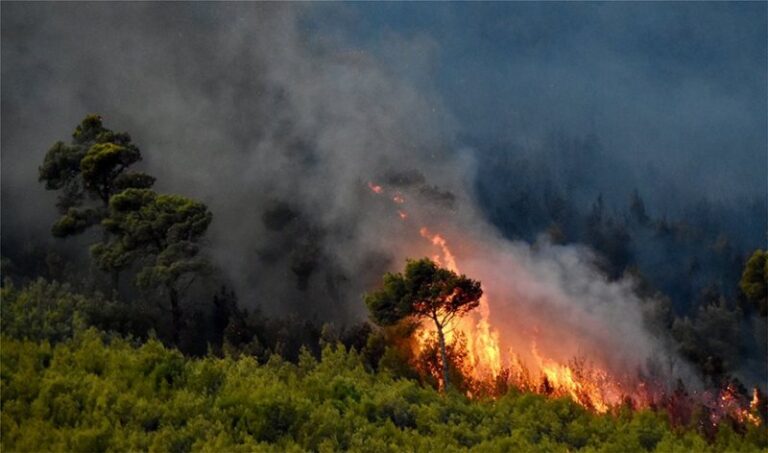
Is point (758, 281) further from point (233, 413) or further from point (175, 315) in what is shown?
point (233, 413)

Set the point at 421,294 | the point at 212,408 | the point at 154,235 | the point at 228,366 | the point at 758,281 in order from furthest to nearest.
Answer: the point at 758,281 < the point at 421,294 < the point at 154,235 < the point at 228,366 < the point at 212,408

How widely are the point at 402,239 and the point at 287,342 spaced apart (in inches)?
759

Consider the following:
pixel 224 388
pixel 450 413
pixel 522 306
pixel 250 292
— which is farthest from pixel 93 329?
pixel 522 306

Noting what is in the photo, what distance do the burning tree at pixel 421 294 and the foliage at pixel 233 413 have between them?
233 inches

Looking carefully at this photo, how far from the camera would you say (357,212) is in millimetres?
59344

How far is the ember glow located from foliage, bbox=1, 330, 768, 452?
9.31 metres

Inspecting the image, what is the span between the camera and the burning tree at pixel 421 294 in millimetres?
35875

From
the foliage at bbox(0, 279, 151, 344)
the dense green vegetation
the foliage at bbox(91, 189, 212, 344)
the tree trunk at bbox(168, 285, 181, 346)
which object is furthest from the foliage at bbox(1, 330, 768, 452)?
the foliage at bbox(91, 189, 212, 344)

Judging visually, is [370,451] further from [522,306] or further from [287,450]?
[522,306]

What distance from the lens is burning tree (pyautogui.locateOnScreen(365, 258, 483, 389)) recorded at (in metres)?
35.9

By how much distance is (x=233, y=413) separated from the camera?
20531 mm

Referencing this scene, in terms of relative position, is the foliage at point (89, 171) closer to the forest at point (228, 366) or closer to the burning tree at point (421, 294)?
the forest at point (228, 366)

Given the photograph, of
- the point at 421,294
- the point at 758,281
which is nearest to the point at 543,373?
the point at 758,281

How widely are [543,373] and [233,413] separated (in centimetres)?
2776
